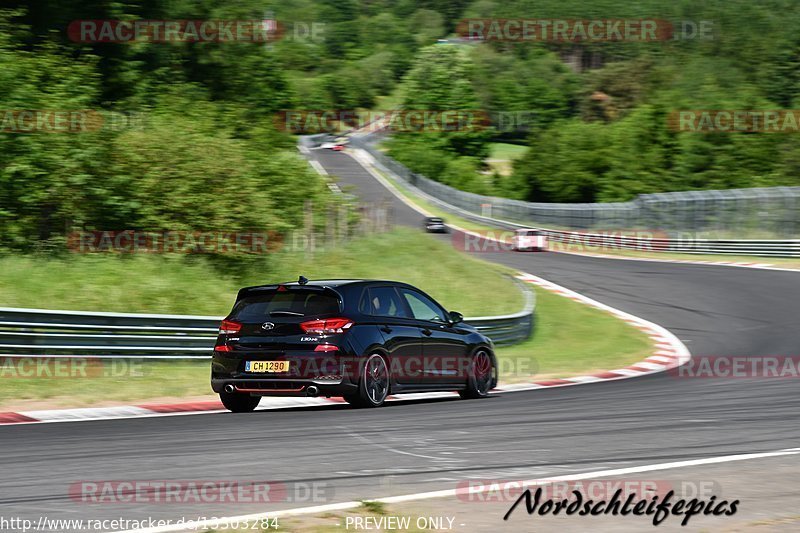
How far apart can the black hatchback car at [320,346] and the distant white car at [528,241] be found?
33852 millimetres

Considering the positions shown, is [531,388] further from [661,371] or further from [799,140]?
[799,140]

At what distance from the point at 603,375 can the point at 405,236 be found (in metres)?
11.8

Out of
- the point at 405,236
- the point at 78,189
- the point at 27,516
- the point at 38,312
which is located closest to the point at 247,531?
the point at 27,516

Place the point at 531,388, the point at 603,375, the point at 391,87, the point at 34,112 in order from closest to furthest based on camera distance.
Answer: the point at 531,388 → the point at 603,375 → the point at 34,112 → the point at 391,87

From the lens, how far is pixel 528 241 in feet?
151

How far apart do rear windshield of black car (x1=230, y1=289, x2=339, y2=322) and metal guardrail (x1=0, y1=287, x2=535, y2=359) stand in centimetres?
390

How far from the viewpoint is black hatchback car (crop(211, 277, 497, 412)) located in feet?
36.0

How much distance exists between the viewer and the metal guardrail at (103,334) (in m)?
14.0

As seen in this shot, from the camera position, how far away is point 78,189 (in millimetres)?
21109

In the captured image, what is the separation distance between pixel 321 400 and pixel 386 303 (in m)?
2.08

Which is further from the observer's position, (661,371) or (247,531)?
(661,371)
